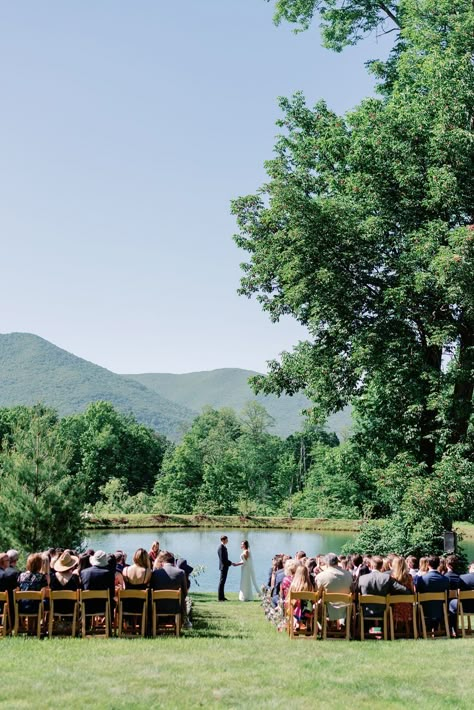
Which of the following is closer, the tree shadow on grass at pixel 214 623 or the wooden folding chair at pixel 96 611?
the wooden folding chair at pixel 96 611

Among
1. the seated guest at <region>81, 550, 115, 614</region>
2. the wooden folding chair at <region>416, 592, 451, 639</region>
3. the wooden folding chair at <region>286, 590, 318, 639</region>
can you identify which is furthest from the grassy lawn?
the seated guest at <region>81, 550, 115, 614</region>

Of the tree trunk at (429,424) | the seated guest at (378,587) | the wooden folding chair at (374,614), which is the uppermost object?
the tree trunk at (429,424)

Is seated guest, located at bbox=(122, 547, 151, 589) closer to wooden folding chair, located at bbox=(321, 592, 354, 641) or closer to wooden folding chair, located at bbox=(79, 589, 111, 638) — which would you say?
wooden folding chair, located at bbox=(79, 589, 111, 638)

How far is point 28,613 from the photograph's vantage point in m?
11.1

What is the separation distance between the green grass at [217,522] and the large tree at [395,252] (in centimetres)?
3369

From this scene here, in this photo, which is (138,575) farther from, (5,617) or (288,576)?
(288,576)

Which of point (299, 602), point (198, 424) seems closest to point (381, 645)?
point (299, 602)

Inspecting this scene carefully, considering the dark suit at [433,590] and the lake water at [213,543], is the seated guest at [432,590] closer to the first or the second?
the dark suit at [433,590]

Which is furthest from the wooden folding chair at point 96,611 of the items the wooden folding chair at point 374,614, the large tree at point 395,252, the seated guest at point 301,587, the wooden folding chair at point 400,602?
the large tree at point 395,252

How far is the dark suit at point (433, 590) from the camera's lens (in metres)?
11.8

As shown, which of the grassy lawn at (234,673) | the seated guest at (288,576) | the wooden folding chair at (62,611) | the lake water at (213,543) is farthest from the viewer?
the lake water at (213,543)

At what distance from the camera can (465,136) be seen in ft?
63.0

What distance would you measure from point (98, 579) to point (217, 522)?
4701 cm

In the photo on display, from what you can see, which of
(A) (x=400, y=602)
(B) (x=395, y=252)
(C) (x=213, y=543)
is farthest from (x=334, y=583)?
(C) (x=213, y=543)
